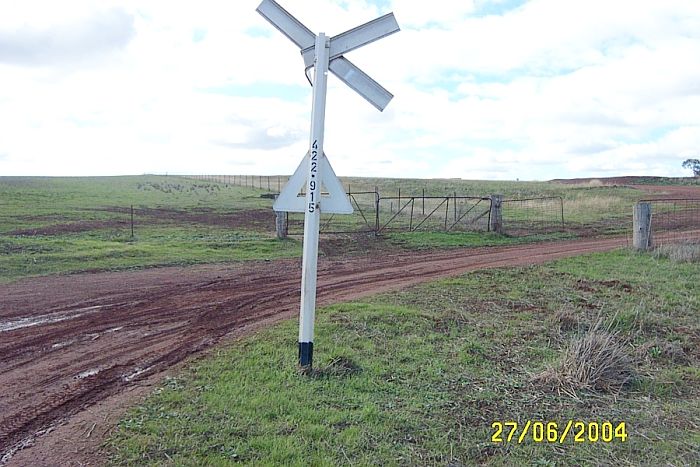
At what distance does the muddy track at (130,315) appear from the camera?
19.3 ft

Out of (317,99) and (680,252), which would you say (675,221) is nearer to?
(680,252)

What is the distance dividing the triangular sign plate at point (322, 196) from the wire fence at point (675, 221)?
590 inches

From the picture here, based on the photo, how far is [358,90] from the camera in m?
6.11

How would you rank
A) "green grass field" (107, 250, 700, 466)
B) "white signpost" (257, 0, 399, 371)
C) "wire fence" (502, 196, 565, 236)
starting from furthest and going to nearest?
"wire fence" (502, 196, 565, 236) → "white signpost" (257, 0, 399, 371) → "green grass field" (107, 250, 700, 466)

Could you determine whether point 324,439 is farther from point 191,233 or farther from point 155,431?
point 191,233

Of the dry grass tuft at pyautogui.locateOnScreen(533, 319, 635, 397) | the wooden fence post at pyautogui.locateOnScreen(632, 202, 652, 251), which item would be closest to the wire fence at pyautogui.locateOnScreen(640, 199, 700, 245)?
the wooden fence post at pyautogui.locateOnScreen(632, 202, 652, 251)

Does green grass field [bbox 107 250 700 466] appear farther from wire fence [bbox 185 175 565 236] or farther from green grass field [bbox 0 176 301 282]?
wire fence [bbox 185 175 565 236]

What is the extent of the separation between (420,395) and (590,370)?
6.38 feet

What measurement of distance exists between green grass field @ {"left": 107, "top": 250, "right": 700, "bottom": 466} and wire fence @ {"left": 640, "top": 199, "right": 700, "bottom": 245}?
11551 millimetres

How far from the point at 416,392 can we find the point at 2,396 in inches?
161

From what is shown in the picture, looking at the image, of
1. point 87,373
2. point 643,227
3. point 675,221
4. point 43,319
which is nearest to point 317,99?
point 87,373

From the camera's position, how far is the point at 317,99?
601cm
